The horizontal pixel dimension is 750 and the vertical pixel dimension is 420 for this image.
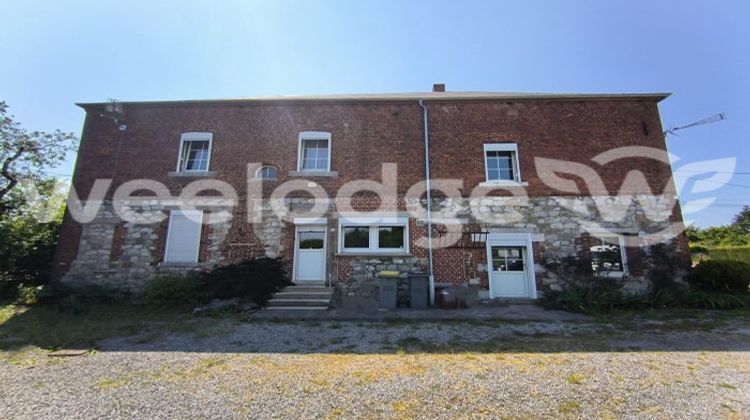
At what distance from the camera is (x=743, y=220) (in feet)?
93.1

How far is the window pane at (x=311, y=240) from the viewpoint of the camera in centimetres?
969

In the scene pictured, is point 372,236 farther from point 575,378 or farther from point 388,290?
point 575,378

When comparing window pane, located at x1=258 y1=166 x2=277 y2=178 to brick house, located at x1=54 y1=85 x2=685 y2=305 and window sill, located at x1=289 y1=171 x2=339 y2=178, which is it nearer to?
brick house, located at x1=54 y1=85 x2=685 y2=305

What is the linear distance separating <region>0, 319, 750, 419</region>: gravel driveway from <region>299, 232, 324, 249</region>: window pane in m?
3.68

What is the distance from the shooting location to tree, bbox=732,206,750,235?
2746 cm

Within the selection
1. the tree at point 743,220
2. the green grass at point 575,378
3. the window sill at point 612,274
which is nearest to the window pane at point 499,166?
the window sill at point 612,274

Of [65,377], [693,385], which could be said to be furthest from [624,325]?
[65,377]

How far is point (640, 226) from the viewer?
9508 mm

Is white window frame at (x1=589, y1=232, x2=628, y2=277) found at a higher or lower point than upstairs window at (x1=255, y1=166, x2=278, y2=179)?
lower

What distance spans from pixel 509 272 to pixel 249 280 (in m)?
7.74

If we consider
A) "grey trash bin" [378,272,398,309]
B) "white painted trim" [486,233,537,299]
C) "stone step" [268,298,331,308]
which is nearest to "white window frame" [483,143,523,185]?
"white painted trim" [486,233,537,299]

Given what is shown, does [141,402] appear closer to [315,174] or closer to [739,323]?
[315,174]

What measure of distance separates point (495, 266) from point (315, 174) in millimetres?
6425

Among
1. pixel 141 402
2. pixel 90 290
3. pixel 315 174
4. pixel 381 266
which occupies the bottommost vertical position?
pixel 141 402
